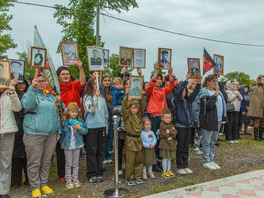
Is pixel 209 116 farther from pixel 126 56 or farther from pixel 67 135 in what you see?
pixel 67 135

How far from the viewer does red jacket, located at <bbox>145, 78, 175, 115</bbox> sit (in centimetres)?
521

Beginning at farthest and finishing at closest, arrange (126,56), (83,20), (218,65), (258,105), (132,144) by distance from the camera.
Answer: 1. (83,20)
2. (258,105)
3. (218,65)
4. (126,56)
5. (132,144)

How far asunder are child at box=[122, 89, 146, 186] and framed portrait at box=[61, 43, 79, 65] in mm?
1266

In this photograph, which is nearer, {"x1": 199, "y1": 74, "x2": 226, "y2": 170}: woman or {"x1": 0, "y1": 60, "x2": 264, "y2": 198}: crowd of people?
{"x1": 0, "y1": 60, "x2": 264, "y2": 198}: crowd of people

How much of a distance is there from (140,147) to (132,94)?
107 cm

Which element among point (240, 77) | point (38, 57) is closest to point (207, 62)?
point (38, 57)

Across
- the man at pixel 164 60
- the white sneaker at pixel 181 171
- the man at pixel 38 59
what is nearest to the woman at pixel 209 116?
the white sneaker at pixel 181 171

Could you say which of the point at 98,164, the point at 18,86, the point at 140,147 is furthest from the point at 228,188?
the point at 18,86

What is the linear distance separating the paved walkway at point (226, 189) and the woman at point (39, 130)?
1970 millimetres

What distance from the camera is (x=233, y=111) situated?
27.7ft

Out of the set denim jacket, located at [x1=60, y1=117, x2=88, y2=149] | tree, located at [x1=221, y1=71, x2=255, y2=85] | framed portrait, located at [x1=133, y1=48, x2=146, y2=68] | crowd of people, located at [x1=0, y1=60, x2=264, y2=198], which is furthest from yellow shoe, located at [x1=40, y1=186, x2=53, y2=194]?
tree, located at [x1=221, y1=71, x2=255, y2=85]

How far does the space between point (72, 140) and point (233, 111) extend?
647 centimetres

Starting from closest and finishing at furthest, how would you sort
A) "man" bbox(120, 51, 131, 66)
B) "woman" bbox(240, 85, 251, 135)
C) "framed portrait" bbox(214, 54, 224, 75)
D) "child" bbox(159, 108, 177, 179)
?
"child" bbox(159, 108, 177, 179), "man" bbox(120, 51, 131, 66), "framed portrait" bbox(214, 54, 224, 75), "woman" bbox(240, 85, 251, 135)

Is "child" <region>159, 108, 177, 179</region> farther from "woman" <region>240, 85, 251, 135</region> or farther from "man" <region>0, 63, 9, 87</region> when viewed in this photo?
"woman" <region>240, 85, 251, 135</region>
